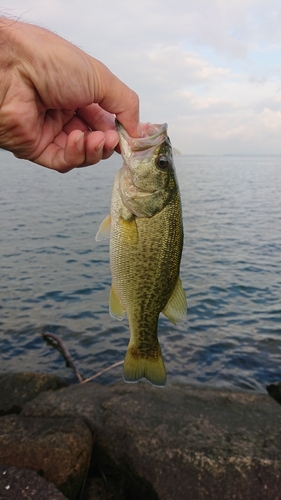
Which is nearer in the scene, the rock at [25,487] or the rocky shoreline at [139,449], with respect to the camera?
the rock at [25,487]

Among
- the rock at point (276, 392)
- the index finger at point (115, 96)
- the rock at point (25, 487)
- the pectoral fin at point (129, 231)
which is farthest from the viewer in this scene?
the rock at point (276, 392)

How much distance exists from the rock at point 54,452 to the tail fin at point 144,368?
186 centimetres

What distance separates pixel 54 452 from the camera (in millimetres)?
4832

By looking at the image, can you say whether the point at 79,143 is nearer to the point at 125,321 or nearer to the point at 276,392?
the point at 276,392

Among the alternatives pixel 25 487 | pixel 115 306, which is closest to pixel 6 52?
pixel 115 306

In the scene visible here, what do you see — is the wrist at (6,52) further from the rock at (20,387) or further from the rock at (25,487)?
the rock at (20,387)

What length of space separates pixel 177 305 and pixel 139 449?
2.43 m

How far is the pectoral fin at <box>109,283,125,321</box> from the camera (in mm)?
3561

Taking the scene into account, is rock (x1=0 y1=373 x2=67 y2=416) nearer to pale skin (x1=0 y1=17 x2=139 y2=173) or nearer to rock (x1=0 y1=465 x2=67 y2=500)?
rock (x1=0 y1=465 x2=67 y2=500)

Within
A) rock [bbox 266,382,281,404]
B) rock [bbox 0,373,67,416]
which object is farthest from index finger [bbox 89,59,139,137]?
rock [bbox 266,382,281,404]

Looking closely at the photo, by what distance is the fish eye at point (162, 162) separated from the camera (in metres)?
3.45

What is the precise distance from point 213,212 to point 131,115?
2887cm

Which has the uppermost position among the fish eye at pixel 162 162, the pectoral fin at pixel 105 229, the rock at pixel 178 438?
the fish eye at pixel 162 162

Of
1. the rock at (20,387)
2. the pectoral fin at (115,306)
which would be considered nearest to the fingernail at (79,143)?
the pectoral fin at (115,306)
